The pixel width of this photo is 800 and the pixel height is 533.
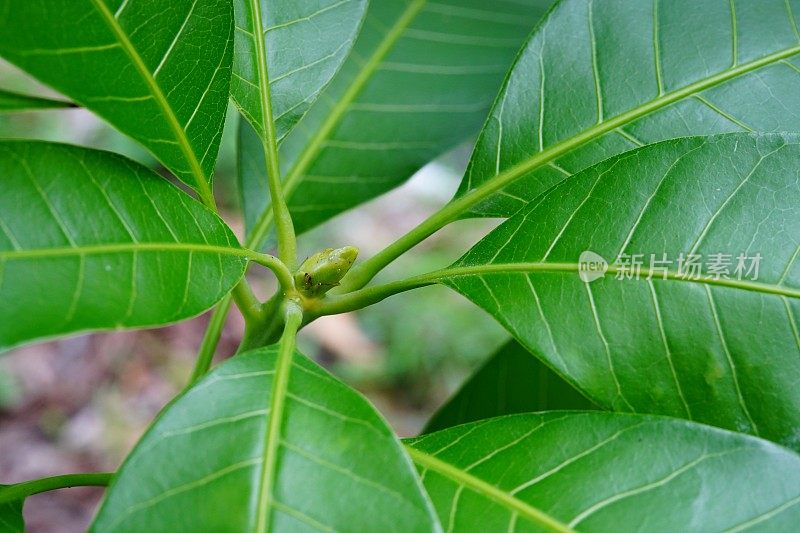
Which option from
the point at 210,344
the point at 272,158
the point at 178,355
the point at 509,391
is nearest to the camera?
the point at 272,158

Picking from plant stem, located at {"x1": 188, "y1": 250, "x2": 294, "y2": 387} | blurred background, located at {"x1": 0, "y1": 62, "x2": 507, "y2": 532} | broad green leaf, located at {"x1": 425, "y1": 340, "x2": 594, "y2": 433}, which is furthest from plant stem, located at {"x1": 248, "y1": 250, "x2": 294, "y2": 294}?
blurred background, located at {"x1": 0, "y1": 62, "x2": 507, "y2": 532}

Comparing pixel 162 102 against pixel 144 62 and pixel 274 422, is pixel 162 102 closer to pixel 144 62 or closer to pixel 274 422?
pixel 144 62

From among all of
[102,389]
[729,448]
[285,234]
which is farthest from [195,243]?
[102,389]

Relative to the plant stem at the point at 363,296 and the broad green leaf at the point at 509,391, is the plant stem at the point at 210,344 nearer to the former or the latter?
the plant stem at the point at 363,296

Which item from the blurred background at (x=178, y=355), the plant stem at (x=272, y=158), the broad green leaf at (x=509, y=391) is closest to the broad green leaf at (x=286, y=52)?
the plant stem at (x=272, y=158)

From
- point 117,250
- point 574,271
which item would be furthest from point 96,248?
point 574,271
